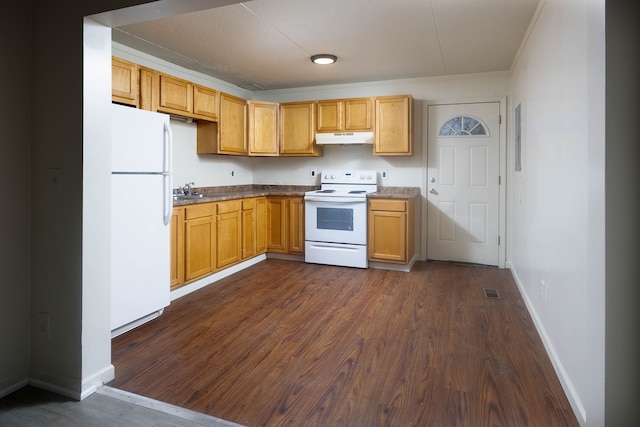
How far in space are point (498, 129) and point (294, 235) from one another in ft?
9.04

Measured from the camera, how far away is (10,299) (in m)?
1.98

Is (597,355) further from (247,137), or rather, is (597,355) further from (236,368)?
(247,137)

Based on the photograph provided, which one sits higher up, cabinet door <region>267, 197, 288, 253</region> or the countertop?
the countertop

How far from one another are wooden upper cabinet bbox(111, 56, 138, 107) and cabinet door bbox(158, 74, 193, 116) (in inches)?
12.0

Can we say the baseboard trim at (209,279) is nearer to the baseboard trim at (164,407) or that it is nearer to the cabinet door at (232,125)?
the cabinet door at (232,125)

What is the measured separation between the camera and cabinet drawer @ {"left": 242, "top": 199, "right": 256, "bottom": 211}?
15.0ft

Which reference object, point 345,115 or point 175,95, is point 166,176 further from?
point 345,115

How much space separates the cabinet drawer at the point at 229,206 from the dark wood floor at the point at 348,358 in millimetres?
801

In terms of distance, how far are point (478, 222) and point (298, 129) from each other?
2550mm

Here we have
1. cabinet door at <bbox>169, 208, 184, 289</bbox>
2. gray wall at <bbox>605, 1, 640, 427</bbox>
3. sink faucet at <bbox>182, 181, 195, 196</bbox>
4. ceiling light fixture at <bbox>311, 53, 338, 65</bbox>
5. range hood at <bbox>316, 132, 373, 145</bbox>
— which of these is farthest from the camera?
range hood at <bbox>316, 132, 373, 145</bbox>

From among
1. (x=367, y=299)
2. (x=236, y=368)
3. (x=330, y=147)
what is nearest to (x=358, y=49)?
(x=330, y=147)

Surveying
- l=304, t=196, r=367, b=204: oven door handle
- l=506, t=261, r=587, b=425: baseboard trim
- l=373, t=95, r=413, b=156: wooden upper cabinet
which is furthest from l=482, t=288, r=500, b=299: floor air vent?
l=373, t=95, r=413, b=156: wooden upper cabinet

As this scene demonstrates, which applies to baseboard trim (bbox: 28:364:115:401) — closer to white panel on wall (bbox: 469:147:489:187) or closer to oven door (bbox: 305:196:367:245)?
oven door (bbox: 305:196:367:245)

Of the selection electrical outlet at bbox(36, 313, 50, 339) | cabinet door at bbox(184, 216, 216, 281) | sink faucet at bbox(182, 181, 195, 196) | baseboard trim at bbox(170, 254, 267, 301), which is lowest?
baseboard trim at bbox(170, 254, 267, 301)
